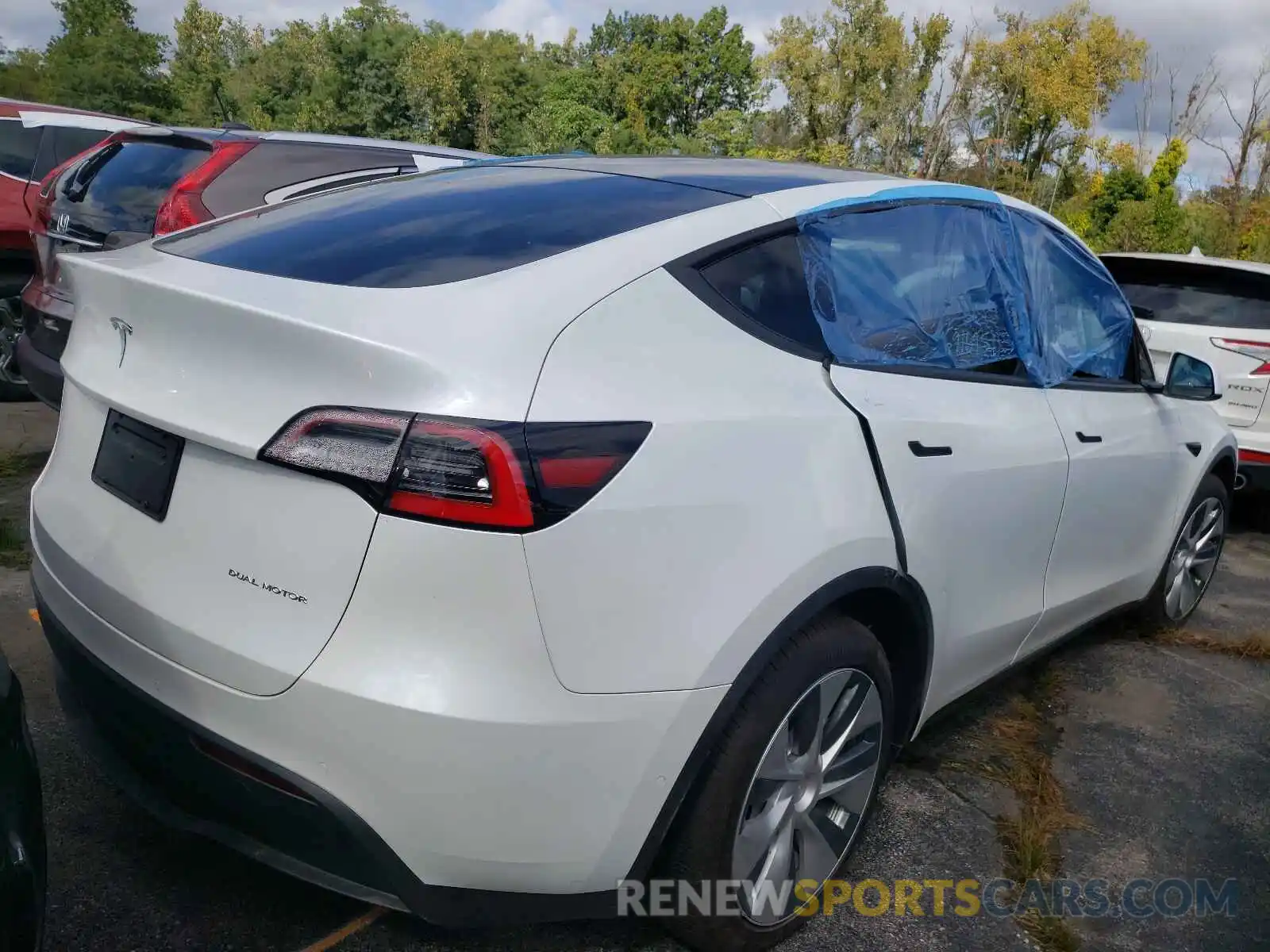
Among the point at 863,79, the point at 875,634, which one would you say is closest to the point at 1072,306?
the point at 875,634

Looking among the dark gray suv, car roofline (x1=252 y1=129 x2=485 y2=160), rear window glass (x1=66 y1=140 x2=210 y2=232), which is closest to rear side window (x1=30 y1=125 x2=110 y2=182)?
the dark gray suv

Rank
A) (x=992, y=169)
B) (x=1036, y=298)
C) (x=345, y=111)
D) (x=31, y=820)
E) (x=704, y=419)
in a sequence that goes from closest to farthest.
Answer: (x=31, y=820) → (x=704, y=419) → (x=1036, y=298) → (x=992, y=169) → (x=345, y=111)

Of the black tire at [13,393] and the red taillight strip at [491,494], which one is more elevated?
the red taillight strip at [491,494]

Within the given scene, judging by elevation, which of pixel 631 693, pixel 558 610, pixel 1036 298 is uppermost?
pixel 1036 298

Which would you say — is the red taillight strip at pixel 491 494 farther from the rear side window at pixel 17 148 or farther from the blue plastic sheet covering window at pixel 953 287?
the rear side window at pixel 17 148

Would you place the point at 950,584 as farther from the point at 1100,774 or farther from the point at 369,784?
the point at 369,784

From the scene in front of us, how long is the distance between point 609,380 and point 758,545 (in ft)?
1.34

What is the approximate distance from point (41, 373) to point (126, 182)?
47.0 inches

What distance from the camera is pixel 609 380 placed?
5.45 feet

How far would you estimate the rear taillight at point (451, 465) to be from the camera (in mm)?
1517

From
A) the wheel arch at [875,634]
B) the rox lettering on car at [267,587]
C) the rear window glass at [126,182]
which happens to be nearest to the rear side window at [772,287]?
the wheel arch at [875,634]

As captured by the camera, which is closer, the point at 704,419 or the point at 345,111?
the point at 704,419

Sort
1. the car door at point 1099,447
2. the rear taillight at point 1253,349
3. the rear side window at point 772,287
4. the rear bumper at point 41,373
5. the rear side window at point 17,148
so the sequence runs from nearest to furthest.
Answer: the rear side window at point 772,287 < the car door at point 1099,447 < the rear bumper at point 41,373 < the rear taillight at point 1253,349 < the rear side window at point 17,148

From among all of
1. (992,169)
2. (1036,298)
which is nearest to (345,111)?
(992,169)
